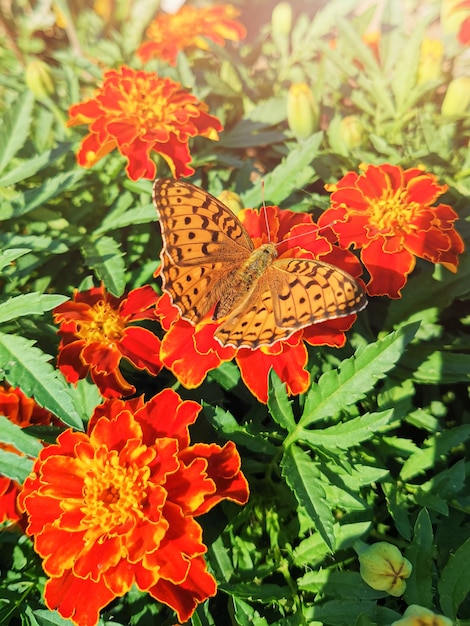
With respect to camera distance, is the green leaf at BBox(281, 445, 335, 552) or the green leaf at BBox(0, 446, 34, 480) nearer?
the green leaf at BBox(281, 445, 335, 552)

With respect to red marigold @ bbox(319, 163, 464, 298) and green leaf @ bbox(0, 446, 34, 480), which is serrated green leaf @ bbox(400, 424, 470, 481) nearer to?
red marigold @ bbox(319, 163, 464, 298)

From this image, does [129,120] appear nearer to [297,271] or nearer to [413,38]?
[297,271]

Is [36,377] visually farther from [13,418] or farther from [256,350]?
[256,350]

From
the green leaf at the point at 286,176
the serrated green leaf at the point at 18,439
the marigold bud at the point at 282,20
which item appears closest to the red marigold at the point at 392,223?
the green leaf at the point at 286,176

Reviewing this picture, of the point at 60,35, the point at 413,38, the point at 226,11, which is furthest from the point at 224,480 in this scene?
the point at 60,35

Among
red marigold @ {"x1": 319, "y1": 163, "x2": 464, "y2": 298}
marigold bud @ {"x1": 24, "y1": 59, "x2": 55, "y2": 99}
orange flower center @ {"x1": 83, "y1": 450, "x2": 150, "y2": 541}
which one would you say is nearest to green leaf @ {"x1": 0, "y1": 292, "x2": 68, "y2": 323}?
orange flower center @ {"x1": 83, "y1": 450, "x2": 150, "y2": 541}

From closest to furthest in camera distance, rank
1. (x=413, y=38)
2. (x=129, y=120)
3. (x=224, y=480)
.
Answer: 1. (x=224, y=480)
2. (x=129, y=120)
3. (x=413, y=38)
